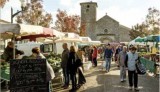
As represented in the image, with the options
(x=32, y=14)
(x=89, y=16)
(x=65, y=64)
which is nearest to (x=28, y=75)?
(x=65, y=64)

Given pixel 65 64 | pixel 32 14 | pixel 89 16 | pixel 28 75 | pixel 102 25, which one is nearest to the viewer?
pixel 28 75

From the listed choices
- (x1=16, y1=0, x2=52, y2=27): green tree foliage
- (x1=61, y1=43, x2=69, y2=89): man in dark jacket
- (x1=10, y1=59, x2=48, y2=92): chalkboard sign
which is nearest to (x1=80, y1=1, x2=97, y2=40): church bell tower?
(x1=16, y1=0, x2=52, y2=27): green tree foliage

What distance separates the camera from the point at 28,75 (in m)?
11.0

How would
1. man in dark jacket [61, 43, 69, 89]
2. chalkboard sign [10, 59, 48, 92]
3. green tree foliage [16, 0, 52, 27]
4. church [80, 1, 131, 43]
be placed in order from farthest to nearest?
church [80, 1, 131, 43] < green tree foliage [16, 0, 52, 27] < man in dark jacket [61, 43, 69, 89] < chalkboard sign [10, 59, 48, 92]

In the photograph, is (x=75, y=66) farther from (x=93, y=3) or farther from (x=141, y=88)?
(x=93, y=3)

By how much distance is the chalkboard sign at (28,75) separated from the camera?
10859 millimetres

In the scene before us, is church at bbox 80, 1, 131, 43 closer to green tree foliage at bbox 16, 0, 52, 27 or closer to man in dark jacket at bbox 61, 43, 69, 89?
green tree foliage at bbox 16, 0, 52, 27

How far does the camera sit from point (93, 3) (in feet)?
324

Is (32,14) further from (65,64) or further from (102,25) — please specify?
(102,25)

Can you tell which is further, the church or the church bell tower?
the church

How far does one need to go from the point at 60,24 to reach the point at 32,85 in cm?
5448

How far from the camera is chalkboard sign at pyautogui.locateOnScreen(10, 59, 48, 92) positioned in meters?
10.9

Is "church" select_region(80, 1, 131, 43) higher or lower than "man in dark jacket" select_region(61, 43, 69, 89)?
higher

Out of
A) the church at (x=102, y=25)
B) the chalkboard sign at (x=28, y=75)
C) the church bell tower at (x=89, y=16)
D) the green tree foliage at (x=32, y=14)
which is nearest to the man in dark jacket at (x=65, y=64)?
the chalkboard sign at (x=28, y=75)
